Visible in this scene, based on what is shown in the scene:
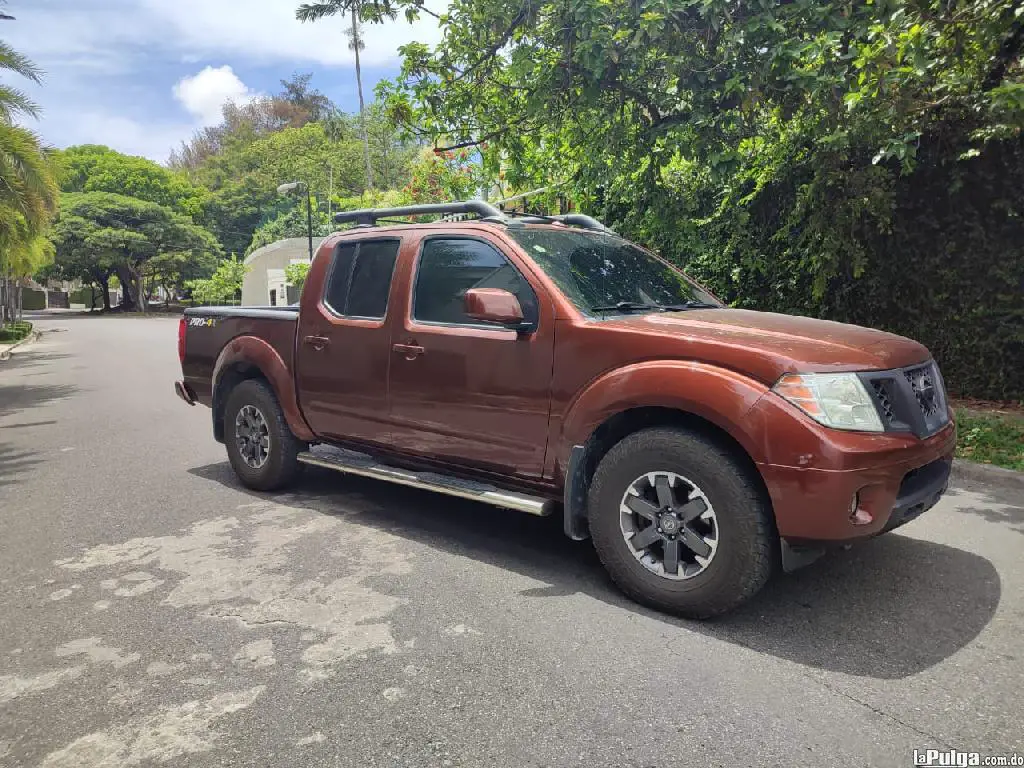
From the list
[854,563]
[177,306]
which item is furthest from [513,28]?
[177,306]

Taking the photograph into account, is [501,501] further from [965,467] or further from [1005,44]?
[1005,44]

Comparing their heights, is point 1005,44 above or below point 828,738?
above

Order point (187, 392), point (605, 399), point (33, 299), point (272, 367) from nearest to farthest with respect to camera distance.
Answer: point (605, 399), point (272, 367), point (187, 392), point (33, 299)

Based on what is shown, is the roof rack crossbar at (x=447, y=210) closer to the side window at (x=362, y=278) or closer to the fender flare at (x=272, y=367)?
the side window at (x=362, y=278)

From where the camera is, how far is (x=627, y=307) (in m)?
4.25

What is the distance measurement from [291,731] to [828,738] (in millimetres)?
1859

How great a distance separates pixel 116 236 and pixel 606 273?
6385 centimetres

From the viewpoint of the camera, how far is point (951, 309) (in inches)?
353

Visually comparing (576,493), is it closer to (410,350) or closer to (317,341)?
(410,350)

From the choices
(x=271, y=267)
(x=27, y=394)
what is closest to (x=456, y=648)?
(x=27, y=394)

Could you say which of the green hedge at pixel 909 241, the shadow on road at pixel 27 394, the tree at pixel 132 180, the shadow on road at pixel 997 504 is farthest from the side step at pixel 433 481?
the tree at pixel 132 180

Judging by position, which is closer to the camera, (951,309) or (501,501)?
(501,501)

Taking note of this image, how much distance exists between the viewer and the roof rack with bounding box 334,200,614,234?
15.8ft

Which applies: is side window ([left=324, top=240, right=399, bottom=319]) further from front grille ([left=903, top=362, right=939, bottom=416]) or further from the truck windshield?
front grille ([left=903, top=362, right=939, bottom=416])
